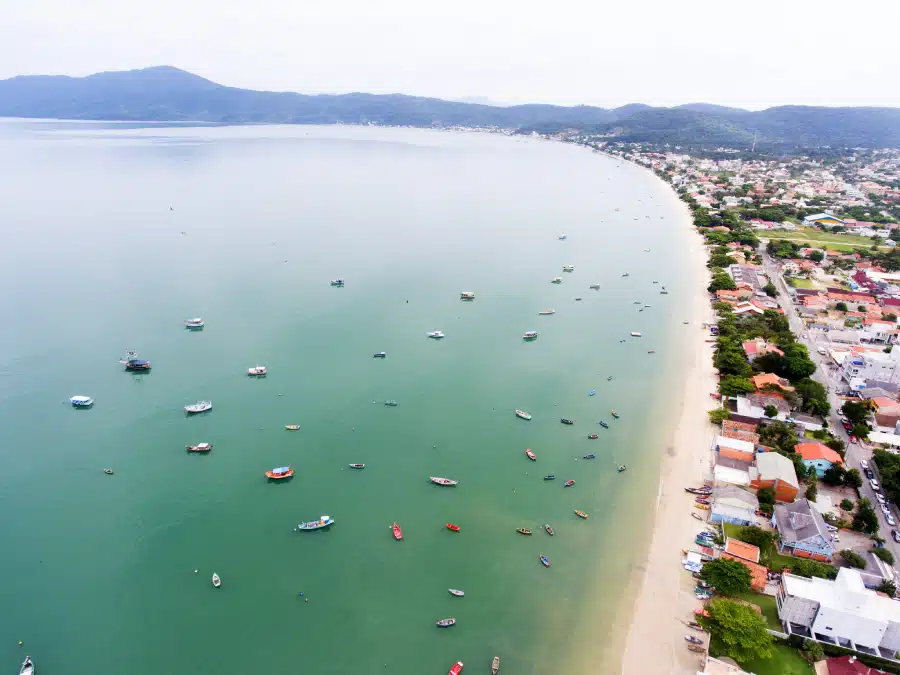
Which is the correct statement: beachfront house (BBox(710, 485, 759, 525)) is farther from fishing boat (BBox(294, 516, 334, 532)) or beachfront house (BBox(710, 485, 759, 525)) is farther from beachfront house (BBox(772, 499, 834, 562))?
fishing boat (BBox(294, 516, 334, 532))

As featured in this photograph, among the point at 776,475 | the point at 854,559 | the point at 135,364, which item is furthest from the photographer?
the point at 135,364

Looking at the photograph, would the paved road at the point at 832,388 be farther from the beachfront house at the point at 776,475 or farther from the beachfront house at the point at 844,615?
the beachfront house at the point at 844,615

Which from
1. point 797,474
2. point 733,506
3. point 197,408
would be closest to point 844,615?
point 733,506

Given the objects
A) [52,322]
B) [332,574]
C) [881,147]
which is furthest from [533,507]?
[881,147]

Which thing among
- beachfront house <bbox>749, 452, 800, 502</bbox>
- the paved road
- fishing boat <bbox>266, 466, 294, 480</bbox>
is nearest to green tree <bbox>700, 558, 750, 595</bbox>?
beachfront house <bbox>749, 452, 800, 502</bbox>

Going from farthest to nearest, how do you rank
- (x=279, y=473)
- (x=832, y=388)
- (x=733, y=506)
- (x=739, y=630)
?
1. (x=832, y=388)
2. (x=279, y=473)
3. (x=733, y=506)
4. (x=739, y=630)

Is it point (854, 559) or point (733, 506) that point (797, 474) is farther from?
point (854, 559)

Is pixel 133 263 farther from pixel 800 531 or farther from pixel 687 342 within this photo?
pixel 800 531
